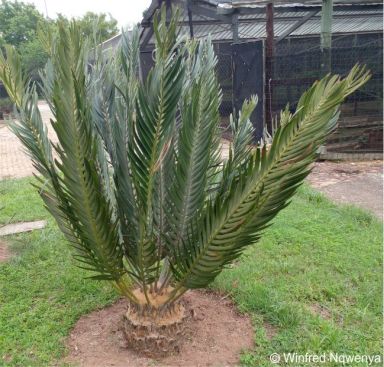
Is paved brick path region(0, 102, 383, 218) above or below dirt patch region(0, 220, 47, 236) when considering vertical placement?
below

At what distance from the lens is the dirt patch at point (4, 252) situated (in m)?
3.85

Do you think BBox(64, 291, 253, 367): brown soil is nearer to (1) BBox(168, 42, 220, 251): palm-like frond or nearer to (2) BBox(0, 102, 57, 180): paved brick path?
(1) BBox(168, 42, 220, 251): palm-like frond

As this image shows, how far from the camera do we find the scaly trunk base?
7.75 feet

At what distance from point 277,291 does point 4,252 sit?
248cm

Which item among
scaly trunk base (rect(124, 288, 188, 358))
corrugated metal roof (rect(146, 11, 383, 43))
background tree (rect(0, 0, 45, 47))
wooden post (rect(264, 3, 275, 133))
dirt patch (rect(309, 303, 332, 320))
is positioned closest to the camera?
scaly trunk base (rect(124, 288, 188, 358))

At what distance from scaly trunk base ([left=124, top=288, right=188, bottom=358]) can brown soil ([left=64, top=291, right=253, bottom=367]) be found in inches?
1.8

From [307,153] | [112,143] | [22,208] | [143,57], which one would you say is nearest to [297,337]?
[307,153]

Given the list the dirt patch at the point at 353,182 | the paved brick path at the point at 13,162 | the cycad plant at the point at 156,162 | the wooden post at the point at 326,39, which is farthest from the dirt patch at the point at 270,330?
the wooden post at the point at 326,39

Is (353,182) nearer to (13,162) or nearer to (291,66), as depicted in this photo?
(291,66)

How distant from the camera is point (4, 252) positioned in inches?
157

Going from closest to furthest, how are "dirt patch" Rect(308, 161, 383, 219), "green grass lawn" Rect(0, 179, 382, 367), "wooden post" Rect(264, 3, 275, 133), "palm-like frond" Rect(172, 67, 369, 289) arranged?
"palm-like frond" Rect(172, 67, 369, 289), "green grass lawn" Rect(0, 179, 382, 367), "dirt patch" Rect(308, 161, 383, 219), "wooden post" Rect(264, 3, 275, 133)

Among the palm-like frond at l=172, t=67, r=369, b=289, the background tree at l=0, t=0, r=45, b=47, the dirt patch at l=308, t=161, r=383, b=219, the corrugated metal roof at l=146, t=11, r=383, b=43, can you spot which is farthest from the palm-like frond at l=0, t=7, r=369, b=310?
the background tree at l=0, t=0, r=45, b=47

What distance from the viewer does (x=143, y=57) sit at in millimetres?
10984

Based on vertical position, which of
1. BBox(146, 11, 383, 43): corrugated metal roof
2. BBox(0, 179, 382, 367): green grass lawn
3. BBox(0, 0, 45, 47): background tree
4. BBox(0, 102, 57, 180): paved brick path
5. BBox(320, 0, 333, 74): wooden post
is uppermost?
BBox(0, 0, 45, 47): background tree
